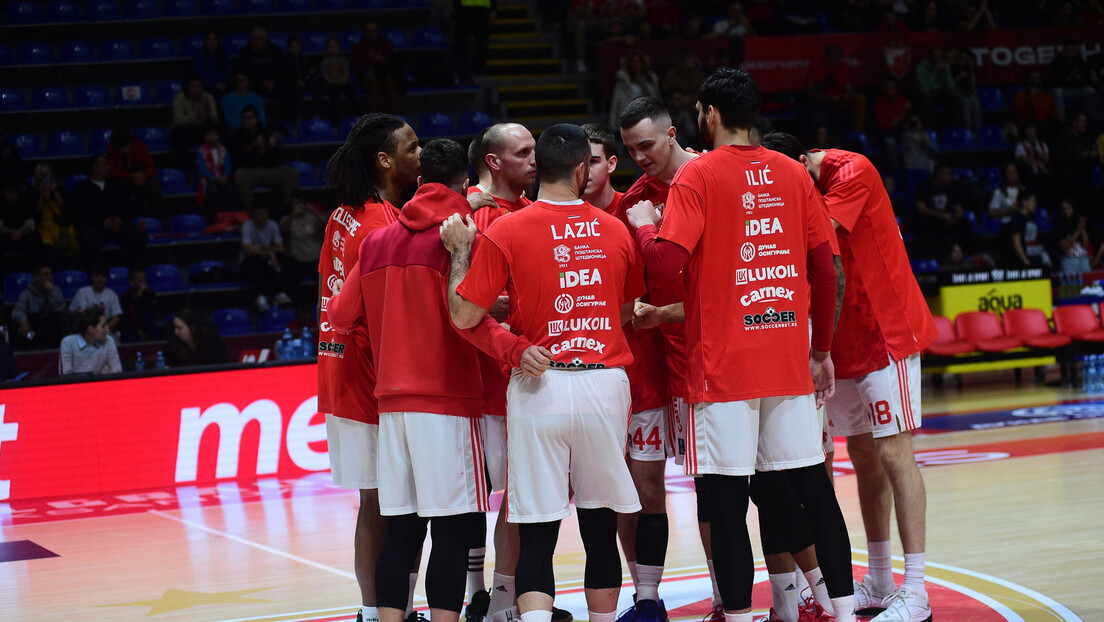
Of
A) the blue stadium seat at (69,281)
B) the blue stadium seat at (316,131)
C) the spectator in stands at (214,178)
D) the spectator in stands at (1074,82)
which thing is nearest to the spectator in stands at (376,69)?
the blue stadium seat at (316,131)

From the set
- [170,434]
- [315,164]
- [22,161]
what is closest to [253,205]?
[315,164]

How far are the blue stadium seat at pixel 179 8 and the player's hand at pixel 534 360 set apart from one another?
14529mm

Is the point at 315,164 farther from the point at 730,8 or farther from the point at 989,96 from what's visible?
the point at 989,96

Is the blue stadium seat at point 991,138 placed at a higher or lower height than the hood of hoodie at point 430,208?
higher

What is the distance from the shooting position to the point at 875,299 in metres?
5.07

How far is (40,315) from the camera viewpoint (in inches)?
485

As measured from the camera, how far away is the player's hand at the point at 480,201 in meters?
4.82

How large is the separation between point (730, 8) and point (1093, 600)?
14.7 meters

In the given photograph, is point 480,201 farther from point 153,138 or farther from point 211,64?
point 153,138

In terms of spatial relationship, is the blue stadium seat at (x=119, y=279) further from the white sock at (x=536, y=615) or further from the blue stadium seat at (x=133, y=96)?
the white sock at (x=536, y=615)

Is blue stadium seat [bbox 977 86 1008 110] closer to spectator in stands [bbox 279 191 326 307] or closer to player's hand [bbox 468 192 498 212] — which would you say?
spectator in stands [bbox 279 191 326 307]

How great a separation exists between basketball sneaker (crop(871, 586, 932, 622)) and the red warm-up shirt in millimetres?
2288

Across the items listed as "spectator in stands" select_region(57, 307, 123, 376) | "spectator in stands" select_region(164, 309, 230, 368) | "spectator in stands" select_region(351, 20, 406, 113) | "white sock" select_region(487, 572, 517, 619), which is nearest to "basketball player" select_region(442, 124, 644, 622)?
"white sock" select_region(487, 572, 517, 619)

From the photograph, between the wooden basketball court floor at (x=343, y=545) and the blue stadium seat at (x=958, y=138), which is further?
the blue stadium seat at (x=958, y=138)
